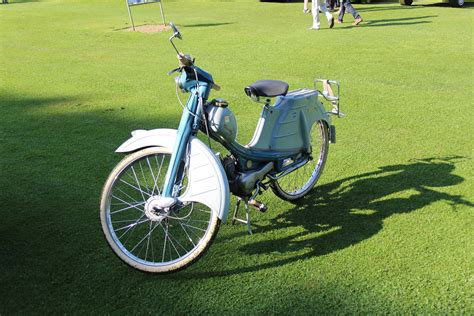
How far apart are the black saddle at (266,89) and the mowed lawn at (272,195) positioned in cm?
92

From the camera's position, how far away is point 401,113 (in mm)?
5750

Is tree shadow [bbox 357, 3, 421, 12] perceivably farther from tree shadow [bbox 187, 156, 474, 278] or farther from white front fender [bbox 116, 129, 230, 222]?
white front fender [bbox 116, 129, 230, 222]

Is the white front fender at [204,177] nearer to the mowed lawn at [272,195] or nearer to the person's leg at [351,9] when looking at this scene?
the mowed lawn at [272,195]

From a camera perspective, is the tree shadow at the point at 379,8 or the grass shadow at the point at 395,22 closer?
the grass shadow at the point at 395,22

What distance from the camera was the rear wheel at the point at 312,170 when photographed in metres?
3.94

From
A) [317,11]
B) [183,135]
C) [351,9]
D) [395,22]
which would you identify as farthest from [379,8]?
[183,135]

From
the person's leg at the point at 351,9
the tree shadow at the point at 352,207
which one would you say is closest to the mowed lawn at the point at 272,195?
the tree shadow at the point at 352,207

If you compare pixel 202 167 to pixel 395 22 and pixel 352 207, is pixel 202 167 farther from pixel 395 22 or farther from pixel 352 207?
pixel 395 22

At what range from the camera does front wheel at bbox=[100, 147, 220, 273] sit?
2.84 m

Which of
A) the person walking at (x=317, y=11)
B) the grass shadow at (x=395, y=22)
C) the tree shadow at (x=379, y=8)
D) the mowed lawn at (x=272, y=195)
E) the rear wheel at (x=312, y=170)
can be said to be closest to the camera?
the mowed lawn at (x=272, y=195)

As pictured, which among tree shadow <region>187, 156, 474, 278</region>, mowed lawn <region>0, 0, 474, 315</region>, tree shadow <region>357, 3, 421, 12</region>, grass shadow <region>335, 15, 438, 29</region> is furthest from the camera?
tree shadow <region>357, 3, 421, 12</region>

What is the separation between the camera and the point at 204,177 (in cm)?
281

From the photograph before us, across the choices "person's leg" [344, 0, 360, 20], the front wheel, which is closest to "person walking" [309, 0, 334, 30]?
"person's leg" [344, 0, 360, 20]

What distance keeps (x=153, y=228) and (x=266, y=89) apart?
116cm
